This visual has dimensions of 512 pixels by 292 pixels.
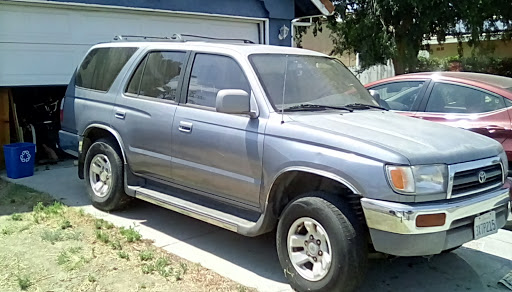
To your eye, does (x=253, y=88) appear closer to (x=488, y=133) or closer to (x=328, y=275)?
(x=328, y=275)

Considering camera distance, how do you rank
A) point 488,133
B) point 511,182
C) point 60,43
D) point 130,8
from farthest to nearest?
point 130,8, point 60,43, point 488,133, point 511,182

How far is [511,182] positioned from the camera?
5020 mm

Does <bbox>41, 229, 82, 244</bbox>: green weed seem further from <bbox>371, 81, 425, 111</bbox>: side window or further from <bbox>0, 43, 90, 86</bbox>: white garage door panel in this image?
<bbox>371, 81, 425, 111</bbox>: side window

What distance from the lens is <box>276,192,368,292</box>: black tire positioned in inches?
143

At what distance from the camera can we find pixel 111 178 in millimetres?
5719

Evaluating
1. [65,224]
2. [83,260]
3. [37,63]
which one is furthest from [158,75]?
[37,63]

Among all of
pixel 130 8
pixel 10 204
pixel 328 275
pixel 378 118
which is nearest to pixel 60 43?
pixel 130 8

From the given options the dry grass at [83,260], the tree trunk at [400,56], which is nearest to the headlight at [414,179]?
the dry grass at [83,260]

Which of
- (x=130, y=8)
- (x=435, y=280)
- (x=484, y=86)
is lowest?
(x=435, y=280)

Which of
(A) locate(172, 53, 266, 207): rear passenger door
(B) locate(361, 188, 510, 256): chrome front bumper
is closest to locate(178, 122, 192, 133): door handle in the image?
(A) locate(172, 53, 266, 207): rear passenger door

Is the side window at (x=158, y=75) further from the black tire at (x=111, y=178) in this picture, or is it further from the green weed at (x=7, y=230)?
the green weed at (x=7, y=230)

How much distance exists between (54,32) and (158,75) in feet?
13.3

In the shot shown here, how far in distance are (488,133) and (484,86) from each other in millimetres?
701

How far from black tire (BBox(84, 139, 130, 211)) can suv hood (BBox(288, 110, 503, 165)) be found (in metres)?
2.36
